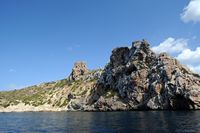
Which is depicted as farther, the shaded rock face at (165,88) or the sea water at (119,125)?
the shaded rock face at (165,88)

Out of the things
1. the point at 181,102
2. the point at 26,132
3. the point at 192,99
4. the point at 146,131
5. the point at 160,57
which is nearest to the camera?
the point at 146,131

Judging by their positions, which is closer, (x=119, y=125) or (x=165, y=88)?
(x=119, y=125)

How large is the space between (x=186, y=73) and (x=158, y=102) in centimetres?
2408

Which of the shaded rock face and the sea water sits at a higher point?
the shaded rock face

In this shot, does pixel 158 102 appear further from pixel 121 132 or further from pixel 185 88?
pixel 121 132

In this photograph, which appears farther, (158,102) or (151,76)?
(151,76)

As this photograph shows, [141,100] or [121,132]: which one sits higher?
[141,100]

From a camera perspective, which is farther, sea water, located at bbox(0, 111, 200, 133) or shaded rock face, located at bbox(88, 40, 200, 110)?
shaded rock face, located at bbox(88, 40, 200, 110)

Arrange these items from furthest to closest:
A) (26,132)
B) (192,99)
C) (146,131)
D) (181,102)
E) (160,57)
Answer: (160,57) < (181,102) < (192,99) < (26,132) < (146,131)

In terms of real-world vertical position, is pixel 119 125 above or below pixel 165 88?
below

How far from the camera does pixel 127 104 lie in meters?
197

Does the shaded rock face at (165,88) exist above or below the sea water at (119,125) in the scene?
above

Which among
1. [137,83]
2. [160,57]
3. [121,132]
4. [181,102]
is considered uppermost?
[160,57]

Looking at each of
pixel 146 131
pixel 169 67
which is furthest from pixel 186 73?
pixel 146 131
